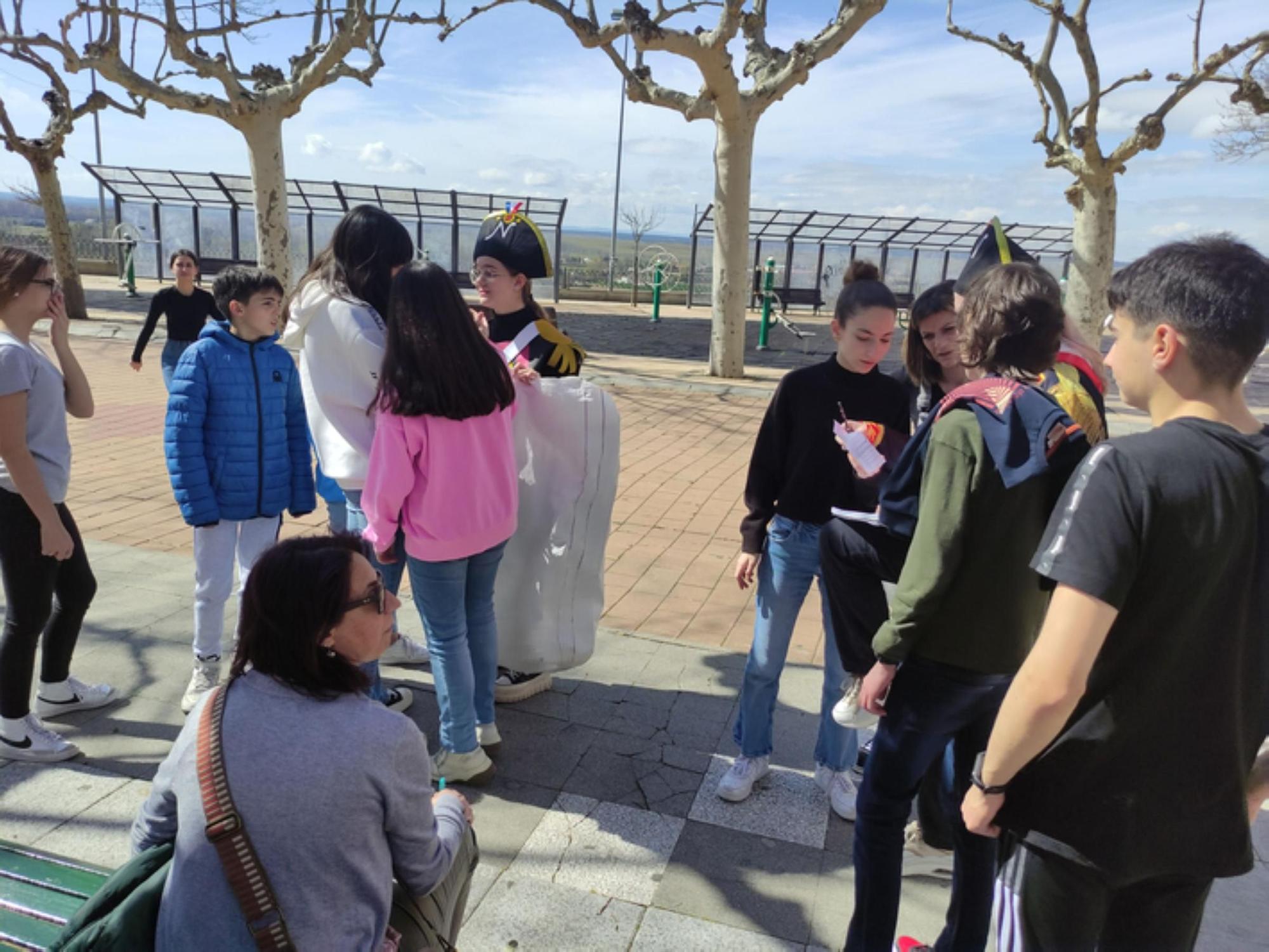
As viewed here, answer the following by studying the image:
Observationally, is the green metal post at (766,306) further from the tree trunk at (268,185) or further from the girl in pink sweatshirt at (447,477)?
the girl in pink sweatshirt at (447,477)

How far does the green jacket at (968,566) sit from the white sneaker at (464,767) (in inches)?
59.2

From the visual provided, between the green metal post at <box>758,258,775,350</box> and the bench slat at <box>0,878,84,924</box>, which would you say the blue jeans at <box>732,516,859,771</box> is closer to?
the bench slat at <box>0,878,84,924</box>

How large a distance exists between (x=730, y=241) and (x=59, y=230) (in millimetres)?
11852

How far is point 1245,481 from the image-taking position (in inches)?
49.8

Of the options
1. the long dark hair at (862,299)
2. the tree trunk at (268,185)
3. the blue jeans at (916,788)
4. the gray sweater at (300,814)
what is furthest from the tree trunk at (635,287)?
the gray sweater at (300,814)

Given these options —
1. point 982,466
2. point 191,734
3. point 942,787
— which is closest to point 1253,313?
point 982,466

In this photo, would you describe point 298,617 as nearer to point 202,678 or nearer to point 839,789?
point 839,789

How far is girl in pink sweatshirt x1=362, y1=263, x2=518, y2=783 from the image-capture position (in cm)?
247

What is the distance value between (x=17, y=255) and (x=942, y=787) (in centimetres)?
314

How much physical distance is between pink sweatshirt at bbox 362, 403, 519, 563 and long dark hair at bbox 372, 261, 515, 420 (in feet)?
0.19

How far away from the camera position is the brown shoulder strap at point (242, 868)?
129 cm

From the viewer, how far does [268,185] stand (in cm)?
1362

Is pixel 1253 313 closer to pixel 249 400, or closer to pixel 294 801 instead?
pixel 294 801

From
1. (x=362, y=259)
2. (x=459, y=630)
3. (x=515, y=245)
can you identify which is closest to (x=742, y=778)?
(x=459, y=630)
